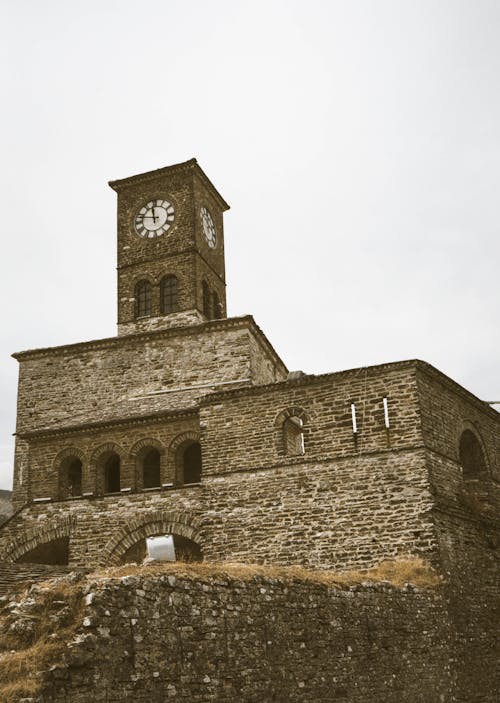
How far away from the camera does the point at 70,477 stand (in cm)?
2295

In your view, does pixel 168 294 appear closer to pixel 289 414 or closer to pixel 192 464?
pixel 192 464

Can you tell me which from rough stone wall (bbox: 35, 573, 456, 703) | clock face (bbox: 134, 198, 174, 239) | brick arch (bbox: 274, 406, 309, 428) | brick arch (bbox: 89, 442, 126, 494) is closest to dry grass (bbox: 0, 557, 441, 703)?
rough stone wall (bbox: 35, 573, 456, 703)

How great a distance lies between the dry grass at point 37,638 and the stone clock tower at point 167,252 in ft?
60.9

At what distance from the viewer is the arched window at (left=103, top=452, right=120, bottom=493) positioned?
22484 mm

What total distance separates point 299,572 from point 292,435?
869 cm

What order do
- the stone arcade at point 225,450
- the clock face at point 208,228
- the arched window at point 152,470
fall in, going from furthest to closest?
the clock face at point 208,228
the arched window at point 152,470
the stone arcade at point 225,450

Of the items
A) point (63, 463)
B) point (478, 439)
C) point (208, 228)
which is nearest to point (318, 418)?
point (478, 439)

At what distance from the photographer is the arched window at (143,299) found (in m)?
27.0

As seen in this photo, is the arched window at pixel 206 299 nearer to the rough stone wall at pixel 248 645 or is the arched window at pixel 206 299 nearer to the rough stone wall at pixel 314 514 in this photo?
the rough stone wall at pixel 314 514

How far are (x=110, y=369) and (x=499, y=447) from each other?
39.6ft

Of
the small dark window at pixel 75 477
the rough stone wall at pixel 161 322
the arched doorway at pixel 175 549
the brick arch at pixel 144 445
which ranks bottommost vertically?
the arched doorway at pixel 175 549

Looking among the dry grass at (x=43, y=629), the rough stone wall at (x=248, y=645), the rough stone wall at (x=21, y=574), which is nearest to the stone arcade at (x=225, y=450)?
the rough stone wall at (x=248, y=645)

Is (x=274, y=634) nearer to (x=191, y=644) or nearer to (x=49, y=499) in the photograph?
(x=191, y=644)

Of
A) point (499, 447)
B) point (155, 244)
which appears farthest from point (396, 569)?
point (155, 244)
